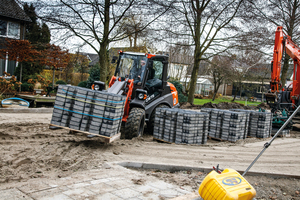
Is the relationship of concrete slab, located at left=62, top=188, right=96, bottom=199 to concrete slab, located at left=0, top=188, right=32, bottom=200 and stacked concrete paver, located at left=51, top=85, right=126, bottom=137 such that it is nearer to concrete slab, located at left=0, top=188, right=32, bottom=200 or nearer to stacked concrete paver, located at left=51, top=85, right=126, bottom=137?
concrete slab, located at left=0, top=188, right=32, bottom=200

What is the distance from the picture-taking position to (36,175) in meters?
4.77

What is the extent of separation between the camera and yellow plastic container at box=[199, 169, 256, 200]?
10.9 ft

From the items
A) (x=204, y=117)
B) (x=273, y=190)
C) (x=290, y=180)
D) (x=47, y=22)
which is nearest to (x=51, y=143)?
(x=204, y=117)

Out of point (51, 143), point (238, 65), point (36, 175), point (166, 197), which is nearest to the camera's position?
point (166, 197)

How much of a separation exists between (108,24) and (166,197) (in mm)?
11708

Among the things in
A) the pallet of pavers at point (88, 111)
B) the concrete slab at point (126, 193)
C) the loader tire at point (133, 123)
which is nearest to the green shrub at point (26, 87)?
the loader tire at point (133, 123)

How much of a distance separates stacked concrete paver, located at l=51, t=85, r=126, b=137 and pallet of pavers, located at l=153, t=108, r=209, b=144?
2.19 m

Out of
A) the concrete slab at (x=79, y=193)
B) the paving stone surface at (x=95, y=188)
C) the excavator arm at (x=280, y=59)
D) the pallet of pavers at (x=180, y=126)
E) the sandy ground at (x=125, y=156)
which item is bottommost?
the sandy ground at (x=125, y=156)

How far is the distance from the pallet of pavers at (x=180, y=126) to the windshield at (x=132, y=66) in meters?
1.42

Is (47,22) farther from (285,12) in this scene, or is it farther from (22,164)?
(285,12)

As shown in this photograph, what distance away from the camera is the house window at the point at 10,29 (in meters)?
22.7

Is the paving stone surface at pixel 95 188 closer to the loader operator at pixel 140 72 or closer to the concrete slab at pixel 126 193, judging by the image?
the concrete slab at pixel 126 193

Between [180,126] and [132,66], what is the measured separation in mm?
2663

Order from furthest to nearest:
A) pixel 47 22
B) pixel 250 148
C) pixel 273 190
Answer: pixel 47 22
pixel 250 148
pixel 273 190
